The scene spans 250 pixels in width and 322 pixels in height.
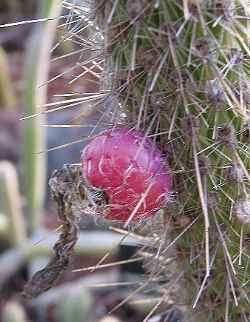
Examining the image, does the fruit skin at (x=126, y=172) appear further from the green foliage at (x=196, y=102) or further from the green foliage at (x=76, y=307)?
the green foliage at (x=76, y=307)

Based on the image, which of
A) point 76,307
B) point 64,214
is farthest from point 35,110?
point 64,214

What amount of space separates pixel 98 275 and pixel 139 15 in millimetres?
2708

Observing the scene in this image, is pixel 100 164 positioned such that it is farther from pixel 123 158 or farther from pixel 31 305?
pixel 31 305

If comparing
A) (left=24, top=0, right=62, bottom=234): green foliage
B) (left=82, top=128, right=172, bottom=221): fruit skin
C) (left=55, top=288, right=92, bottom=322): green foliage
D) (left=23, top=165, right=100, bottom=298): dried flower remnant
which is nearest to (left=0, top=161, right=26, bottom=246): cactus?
(left=24, top=0, right=62, bottom=234): green foliage

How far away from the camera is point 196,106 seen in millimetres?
1156

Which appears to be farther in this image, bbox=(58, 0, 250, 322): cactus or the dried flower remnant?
the dried flower remnant

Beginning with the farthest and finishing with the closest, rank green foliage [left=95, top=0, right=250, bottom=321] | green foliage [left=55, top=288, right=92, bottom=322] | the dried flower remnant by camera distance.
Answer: green foliage [left=55, top=288, right=92, bottom=322]
the dried flower remnant
green foliage [left=95, top=0, right=250, bottom=321]

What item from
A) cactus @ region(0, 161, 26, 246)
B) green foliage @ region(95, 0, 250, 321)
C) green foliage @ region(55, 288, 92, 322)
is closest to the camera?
green foliage @ region(95, 0, 250, 321)

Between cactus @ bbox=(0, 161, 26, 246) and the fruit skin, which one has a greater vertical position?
the fruit skin

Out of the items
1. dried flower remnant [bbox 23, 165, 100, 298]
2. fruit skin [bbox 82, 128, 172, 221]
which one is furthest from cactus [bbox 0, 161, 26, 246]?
fruit skin [bbox 82, 128, 172, 221]

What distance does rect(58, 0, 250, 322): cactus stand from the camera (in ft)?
3.64

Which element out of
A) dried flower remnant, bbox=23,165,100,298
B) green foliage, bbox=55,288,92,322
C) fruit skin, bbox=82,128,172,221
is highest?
fruit skin, bbox=82,128,172,221

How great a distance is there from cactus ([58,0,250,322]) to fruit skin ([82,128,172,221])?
36 mm

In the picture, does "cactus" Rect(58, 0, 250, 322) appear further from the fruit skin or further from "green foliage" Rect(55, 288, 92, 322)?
"green foliage" Rect(55, 288, 92, 322)
